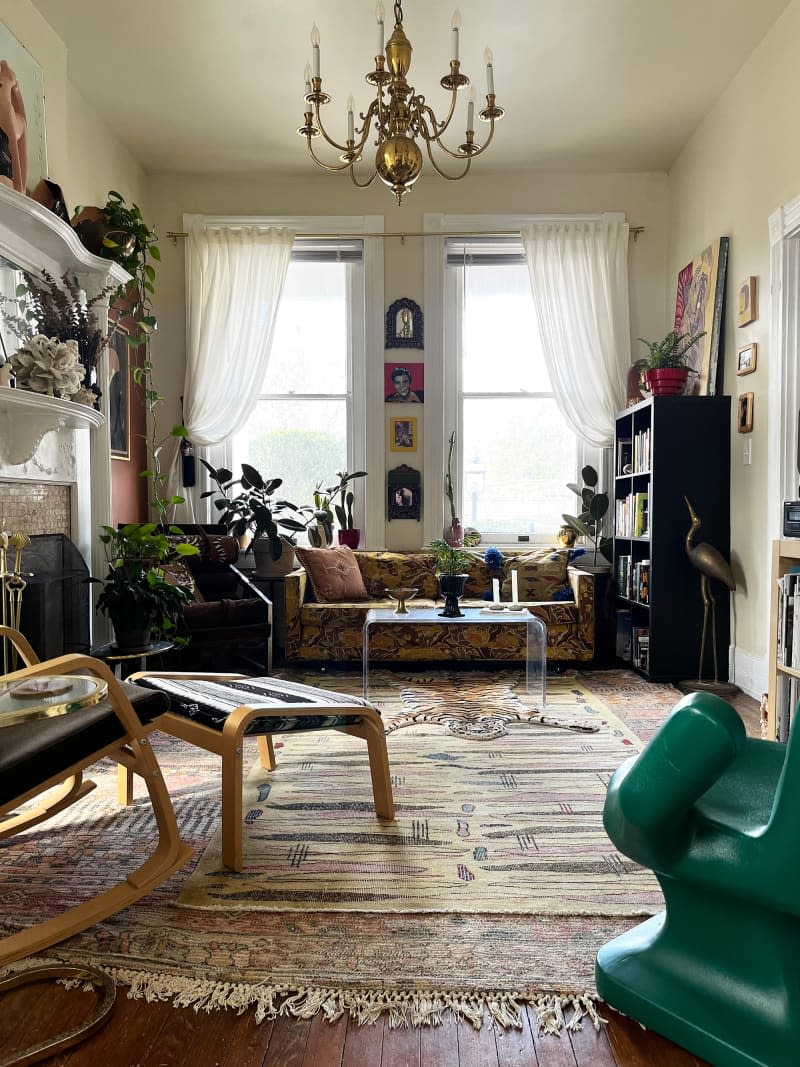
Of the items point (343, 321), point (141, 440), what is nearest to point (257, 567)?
point (141, 440)

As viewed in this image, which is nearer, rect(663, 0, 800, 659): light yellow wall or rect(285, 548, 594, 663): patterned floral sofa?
rect(663, 0, 800, 659): light yellow wall

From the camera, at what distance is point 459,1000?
1565 mm

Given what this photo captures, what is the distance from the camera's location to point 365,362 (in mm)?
5629

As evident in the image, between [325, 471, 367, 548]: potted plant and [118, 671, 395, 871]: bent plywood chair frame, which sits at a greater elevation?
[325, 471, 367, 548]: potted plant

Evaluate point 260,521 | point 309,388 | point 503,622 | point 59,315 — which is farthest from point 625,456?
point 59,315

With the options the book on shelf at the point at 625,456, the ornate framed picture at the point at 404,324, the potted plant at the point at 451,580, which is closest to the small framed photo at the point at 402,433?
the ornate framed picture at the point at 404,324

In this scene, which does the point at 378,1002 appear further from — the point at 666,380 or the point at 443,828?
the point at 666,380

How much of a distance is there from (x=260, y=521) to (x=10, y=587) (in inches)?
79.5

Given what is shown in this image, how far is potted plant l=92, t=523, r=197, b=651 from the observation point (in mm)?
3711

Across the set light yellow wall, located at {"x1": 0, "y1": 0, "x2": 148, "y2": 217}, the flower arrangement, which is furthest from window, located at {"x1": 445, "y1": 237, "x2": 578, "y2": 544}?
the flower arrangement

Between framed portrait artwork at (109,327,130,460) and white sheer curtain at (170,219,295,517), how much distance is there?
1.69 ft

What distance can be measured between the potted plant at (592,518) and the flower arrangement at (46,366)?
3379 millimetres

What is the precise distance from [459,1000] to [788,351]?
3417 mm

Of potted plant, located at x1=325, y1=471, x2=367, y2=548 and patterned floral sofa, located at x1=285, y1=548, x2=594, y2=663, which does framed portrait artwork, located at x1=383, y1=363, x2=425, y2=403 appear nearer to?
potted plant, located at x1=325, y1=471, x2=367, y2=548
